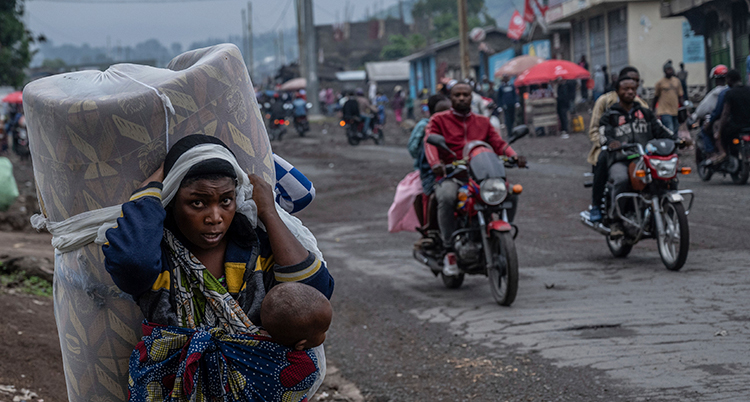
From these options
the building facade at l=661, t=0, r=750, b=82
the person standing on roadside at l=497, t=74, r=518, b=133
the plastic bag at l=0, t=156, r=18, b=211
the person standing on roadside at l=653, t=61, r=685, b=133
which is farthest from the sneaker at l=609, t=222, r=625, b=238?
the person standing on roadside at l=497, t=74, r=518, b=133

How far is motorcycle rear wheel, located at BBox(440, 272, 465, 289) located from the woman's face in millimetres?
4599

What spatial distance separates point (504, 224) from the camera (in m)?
5.96

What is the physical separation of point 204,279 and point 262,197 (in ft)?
1.03

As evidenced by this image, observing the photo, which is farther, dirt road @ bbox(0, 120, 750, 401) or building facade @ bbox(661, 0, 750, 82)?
building facade @ bbox(661, 0, 750, 82)

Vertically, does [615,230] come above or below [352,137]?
below

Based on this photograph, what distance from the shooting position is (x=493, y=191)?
6039mm

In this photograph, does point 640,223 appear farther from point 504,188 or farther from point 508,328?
point 508,328

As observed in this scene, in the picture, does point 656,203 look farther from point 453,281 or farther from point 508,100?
point 508,100

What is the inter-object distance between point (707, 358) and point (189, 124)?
3205 mm

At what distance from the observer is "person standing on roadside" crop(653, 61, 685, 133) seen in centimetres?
1630

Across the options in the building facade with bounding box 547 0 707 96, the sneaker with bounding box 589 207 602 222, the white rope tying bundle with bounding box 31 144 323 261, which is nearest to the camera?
the white rope tying bundle with bounding box 31 144 323 261

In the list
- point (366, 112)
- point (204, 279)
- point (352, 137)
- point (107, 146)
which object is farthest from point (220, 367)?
point (366, 112)

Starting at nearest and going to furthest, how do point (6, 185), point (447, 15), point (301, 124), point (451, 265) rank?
point (451, 265) < point (6, 185) < point (301, 124) < point (447, 15)

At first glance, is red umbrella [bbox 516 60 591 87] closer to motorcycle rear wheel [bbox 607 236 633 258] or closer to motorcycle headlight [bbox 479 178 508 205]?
motorcycle rear wheel [bbox 607 236 633 258]
